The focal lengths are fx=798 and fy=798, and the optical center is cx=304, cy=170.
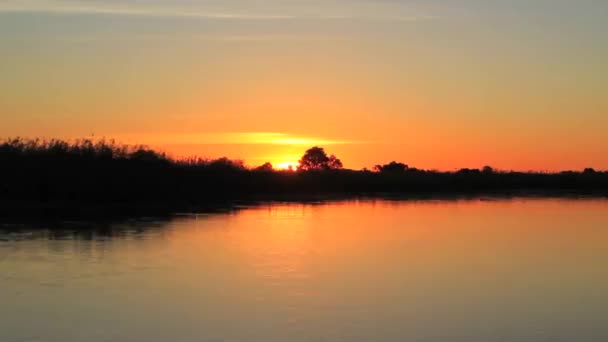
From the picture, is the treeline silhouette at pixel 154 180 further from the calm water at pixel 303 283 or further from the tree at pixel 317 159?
the tree at pixel 317 159

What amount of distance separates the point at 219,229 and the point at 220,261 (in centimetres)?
494

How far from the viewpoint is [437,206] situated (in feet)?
87.6

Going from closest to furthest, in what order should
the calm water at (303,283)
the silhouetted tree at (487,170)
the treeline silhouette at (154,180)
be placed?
the calm water at (303,283)
the treeline silhouette at (154,180)
the silhouetted tree at (487,170)

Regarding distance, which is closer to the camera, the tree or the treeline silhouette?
the treeline silhouette

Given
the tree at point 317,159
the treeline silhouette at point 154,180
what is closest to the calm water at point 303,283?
the treeline silhouette at point 154,180

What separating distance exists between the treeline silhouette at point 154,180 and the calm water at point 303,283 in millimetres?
6179

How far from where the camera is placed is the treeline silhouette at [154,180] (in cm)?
2248

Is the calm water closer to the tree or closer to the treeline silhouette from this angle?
the treeline silhouette

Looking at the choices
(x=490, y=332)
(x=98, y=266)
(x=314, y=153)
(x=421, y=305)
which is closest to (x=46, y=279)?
(x=98, y=266)

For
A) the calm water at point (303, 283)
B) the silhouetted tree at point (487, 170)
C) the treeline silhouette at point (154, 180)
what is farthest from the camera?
the silhouetted tree at point (487, 170)

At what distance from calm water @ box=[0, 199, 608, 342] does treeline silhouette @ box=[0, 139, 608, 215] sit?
6179 millimetres

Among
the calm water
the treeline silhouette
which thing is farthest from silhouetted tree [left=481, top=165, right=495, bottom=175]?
the calm water

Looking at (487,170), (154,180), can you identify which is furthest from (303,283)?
(487,170)

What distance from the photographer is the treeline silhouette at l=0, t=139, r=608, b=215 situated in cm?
2248
